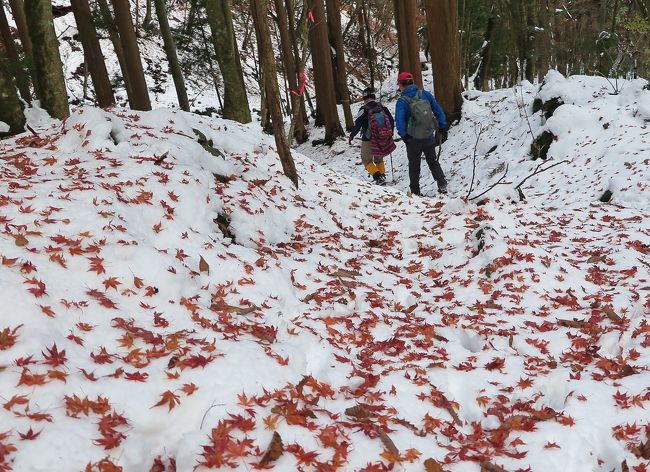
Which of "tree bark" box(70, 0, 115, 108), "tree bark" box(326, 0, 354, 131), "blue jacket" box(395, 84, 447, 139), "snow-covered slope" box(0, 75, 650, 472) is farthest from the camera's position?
"tree bark" box(326, 0, 354, 131)

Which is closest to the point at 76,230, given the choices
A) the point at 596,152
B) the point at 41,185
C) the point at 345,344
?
the point at 41,185

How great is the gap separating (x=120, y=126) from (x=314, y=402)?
5.29 meters

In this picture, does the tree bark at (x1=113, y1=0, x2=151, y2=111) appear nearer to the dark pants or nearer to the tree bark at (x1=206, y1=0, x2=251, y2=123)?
the tree bark at (x1=206, y1=0, x2=251, y2=123)

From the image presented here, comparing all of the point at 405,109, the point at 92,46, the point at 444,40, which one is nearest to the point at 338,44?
the point at 444,40

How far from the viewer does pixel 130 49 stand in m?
10.6

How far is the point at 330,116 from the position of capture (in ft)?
55.2

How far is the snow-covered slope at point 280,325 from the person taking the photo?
2.16m

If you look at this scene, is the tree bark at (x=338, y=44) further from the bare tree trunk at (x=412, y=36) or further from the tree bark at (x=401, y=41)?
the bare tree trunk at (x=412, y=36)

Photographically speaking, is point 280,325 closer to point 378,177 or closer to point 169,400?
point 169,400

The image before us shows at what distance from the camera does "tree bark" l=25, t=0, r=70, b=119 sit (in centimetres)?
699

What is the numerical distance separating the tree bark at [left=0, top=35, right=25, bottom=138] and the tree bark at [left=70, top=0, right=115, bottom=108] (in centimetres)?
→ 397

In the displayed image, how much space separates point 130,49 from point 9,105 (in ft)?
15.7

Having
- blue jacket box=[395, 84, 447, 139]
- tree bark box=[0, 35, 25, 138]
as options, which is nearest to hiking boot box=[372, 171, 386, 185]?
blue jacket box=[395, 84, 447, 139]

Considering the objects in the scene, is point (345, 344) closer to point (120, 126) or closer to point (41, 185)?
point (41, 185)
